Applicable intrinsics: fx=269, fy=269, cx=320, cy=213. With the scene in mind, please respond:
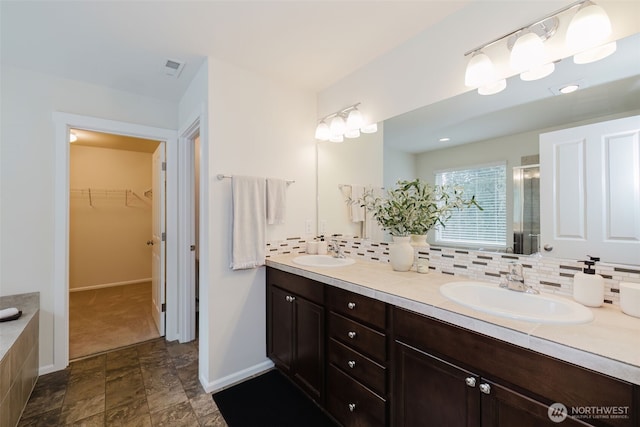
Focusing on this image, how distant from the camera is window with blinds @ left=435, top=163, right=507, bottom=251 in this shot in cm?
147

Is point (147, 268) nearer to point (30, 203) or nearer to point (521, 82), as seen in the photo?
point (30, 203)

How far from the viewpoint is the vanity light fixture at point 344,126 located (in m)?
2.17

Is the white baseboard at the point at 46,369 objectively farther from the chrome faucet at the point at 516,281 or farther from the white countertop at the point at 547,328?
the chrome faucet at the point at 516,281

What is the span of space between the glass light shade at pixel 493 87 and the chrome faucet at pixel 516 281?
92 cm

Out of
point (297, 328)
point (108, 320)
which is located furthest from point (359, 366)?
point (108, 320)

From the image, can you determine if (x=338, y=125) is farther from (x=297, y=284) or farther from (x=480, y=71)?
(x=297, y=284)

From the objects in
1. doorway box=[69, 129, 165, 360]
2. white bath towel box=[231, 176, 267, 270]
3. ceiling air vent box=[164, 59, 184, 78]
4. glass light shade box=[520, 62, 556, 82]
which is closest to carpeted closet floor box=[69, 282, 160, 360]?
doorway box=[69, 129, 165, 360]

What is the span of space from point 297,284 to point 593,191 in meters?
1.62

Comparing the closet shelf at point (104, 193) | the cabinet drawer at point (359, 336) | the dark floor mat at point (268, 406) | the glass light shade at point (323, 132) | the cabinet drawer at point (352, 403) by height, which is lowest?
the dark floor mat at point (268, 406)

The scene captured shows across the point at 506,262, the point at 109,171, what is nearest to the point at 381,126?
the point at 506,262

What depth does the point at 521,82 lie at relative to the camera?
1.36m

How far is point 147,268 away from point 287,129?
168 inches

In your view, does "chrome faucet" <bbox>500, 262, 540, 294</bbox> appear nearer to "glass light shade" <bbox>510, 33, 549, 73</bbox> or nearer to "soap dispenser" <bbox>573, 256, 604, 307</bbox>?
"soap dispenser" <bbox>573, 256, 604, 307</bbox>

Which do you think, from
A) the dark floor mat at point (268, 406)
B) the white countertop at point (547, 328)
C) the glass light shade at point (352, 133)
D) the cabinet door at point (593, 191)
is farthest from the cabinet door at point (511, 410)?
the glass light shade at point (352, 133)
